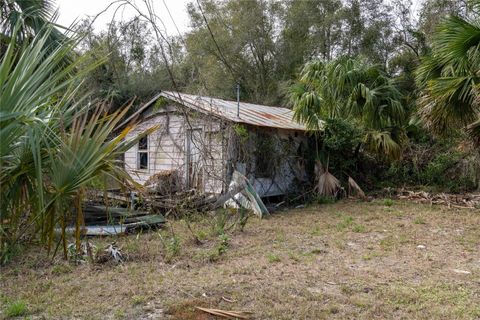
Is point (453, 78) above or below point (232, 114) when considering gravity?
above

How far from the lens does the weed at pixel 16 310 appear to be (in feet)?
12.2

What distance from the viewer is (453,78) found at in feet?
24.2

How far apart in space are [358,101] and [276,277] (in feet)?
23.6

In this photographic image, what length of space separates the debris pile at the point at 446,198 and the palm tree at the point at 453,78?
1.99 meters

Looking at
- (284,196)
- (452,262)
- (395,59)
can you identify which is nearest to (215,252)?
(452,262)

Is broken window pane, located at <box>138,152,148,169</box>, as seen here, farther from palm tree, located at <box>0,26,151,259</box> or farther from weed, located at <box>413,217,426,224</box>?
palm tree, located at <box>0,26,151,259</box>

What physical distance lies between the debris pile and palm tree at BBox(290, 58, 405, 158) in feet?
3.64

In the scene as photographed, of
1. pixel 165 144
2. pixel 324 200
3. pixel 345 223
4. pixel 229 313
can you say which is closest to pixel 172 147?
pixel 165 144

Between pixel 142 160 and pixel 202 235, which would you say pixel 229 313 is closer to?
pixel 202 235

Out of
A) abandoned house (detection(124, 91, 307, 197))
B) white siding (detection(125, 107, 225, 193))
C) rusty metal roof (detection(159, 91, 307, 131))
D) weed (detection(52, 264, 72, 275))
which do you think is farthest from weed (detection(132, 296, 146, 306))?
white siding (detection(125, 107, 225, 193))

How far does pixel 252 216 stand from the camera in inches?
355

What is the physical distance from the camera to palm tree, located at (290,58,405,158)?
1049 cm

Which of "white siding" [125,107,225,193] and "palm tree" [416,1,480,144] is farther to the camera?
"white siding" [125,107,225,193]

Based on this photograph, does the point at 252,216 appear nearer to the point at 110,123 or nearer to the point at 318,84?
the point at 318,84
